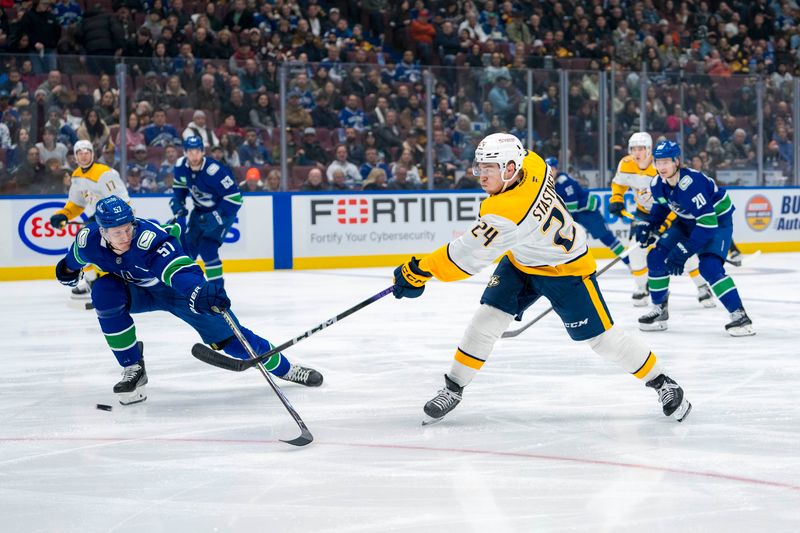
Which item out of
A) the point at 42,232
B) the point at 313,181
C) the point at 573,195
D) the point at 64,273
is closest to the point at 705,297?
the point at 573,195

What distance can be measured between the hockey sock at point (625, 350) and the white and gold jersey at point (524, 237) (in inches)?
9.3

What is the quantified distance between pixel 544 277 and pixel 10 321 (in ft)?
14.6

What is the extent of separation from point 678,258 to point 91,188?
4.30 meters

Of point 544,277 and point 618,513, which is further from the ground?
point 544,277

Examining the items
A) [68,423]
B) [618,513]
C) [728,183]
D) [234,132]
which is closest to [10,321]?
[68,423]

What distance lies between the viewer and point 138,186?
10203 mm

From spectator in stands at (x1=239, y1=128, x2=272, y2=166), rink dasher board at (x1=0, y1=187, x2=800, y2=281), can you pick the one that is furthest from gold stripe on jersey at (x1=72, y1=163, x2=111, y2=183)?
spectator in stands at (x1=239, y1=128, x2=272, y2=166)

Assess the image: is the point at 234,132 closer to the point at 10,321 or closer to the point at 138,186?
the point at 138,186

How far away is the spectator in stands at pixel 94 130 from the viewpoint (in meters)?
9.88

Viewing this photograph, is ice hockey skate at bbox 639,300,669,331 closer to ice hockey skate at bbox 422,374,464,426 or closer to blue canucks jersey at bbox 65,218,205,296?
ice hockey skate at bbox 422,374,464,426

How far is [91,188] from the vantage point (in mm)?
7961

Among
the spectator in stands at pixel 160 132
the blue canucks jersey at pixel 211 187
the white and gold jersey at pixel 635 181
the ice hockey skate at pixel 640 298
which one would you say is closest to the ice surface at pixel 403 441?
the ice hockey skate at pixel 640 298

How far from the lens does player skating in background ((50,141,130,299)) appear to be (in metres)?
7.92

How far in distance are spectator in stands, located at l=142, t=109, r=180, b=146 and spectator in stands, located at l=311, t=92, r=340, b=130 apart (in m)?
1.43
